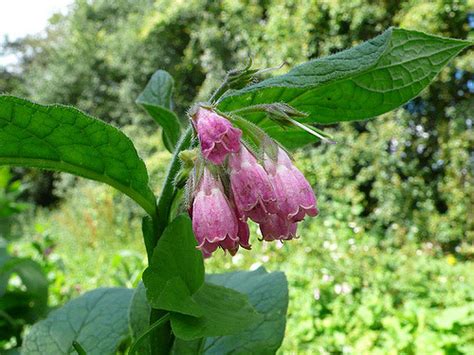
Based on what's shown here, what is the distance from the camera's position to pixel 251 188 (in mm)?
466

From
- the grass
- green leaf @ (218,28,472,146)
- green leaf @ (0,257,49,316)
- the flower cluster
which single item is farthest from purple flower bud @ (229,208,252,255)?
the grass

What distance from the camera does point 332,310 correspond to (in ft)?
10.4

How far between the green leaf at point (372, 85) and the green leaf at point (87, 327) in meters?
0.34

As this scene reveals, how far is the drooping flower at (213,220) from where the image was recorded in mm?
455

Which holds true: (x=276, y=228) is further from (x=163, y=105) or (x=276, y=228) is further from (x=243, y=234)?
(x=163, y=105)

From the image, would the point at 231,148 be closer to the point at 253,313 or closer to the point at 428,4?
the point at 253,313

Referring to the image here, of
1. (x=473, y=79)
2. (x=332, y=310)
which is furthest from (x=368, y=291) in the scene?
(x=473, y=79)

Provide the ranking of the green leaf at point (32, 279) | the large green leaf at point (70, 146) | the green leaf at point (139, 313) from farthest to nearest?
the green leaf at point (32, 279), the green leaf at point (139, 313), the large green leaf at point (70, 146)

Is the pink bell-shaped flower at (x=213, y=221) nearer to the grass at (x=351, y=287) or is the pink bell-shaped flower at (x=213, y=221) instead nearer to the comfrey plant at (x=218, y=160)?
the comfrey plant at (x=218, y=160)

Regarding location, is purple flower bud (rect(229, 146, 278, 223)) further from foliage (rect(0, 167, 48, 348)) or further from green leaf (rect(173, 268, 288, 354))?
foliage (rect(0, 167, 48, 348))

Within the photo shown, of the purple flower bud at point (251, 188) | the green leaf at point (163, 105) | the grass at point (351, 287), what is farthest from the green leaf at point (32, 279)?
the purple flower bud at point (251, 188)

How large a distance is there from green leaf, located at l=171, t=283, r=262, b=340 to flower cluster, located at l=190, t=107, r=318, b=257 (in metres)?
0.04

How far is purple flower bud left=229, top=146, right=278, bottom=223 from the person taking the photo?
463 millimetres

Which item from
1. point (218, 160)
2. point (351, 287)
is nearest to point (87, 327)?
point (218, 160)
